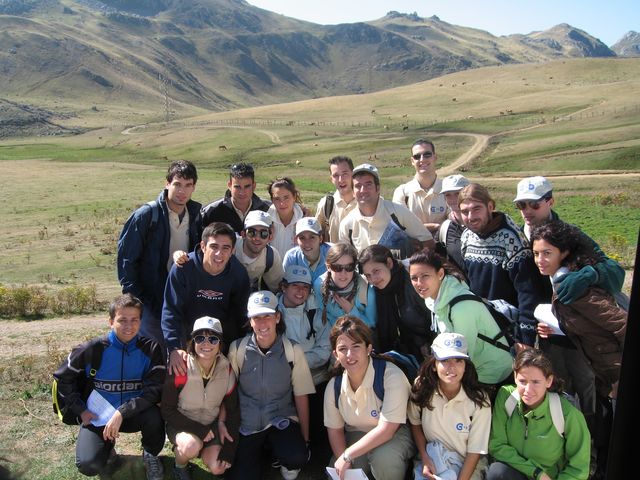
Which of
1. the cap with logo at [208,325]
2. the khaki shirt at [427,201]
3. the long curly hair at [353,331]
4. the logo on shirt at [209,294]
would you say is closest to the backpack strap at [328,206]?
the khaki shirt at [427,201]

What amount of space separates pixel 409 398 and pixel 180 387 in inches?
87.7

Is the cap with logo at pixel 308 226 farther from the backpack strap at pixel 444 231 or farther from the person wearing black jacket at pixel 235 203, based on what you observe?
the backpack strap at pixel 444 231

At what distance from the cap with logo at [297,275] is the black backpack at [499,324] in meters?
1.63

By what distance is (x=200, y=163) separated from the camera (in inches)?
2547

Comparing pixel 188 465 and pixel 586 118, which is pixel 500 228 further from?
pixel 586 118

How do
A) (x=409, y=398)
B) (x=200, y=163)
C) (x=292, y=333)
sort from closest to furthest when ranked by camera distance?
(x=409, y=398), (x=292, y=333), (x=200, y=163)

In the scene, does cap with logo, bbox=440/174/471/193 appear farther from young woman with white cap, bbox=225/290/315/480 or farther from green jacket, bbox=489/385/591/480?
green jacket, bbox=489/385/591/480

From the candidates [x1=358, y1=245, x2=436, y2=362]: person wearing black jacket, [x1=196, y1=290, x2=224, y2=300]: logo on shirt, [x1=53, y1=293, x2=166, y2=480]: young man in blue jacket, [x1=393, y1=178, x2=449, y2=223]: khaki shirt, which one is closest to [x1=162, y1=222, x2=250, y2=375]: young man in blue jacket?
[x1=196, y1=290, x2=224, y2=300]: logo on shirt

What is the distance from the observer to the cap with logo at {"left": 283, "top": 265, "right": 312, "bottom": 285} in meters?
6.03

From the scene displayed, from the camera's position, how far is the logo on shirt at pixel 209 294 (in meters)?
6.04

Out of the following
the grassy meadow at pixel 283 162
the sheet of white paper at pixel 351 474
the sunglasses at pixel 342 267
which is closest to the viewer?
the sheet of white paper at pixel 351 474

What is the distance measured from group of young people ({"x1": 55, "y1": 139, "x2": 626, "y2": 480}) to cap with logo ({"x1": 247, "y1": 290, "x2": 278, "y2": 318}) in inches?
0.6

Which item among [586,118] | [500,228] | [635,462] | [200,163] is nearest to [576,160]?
[586,118]

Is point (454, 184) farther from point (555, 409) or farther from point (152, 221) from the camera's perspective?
point (152, 221)
